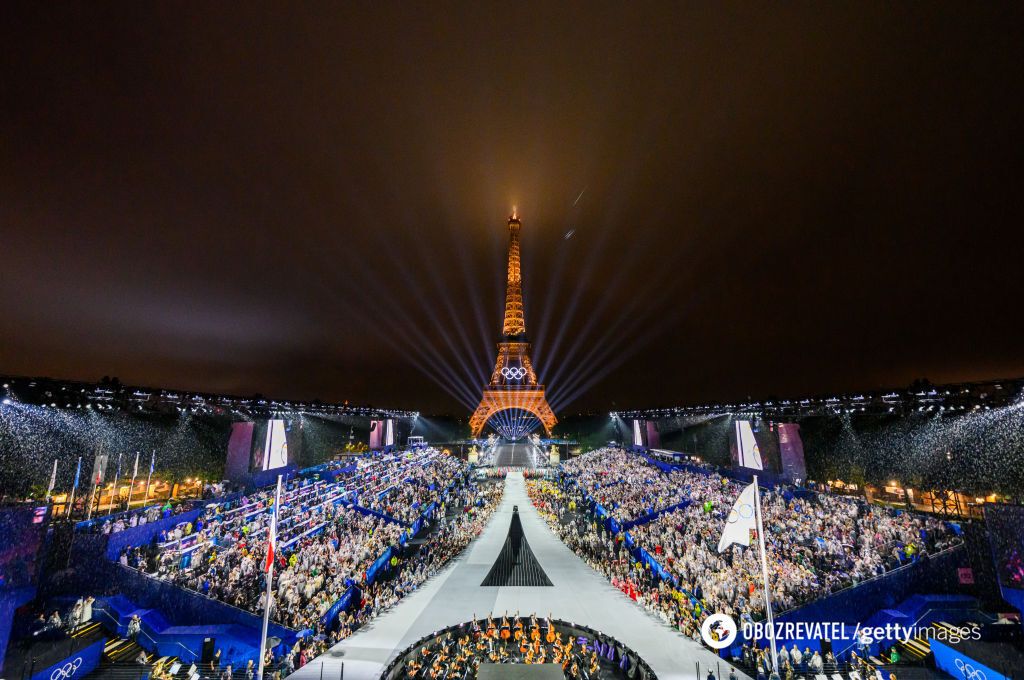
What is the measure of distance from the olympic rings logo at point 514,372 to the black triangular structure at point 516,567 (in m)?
35.8

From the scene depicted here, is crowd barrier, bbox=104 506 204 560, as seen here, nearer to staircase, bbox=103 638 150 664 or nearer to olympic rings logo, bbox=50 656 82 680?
staircase, bbox=103 638 150 664

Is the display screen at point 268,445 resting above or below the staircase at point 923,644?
above

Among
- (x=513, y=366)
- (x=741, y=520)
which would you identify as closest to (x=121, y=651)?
(x=741, y=520)

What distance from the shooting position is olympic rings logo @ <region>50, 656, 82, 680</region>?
8.79 meters

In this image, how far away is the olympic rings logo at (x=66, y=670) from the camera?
8.79 m

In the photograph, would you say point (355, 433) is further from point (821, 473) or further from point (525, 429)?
point (821, 473)

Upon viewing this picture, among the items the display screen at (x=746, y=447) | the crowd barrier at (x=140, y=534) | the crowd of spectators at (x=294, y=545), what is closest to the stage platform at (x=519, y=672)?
the crowd of spectators at (x=294, y=545)

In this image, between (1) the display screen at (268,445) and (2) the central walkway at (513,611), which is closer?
(2) the central walkway at (513,611)

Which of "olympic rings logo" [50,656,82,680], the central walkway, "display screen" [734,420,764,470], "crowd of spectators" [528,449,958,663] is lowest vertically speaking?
the central walkway

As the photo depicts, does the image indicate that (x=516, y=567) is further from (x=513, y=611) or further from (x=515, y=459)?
(x=515, y=459)

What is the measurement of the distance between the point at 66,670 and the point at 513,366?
47978 millimetres

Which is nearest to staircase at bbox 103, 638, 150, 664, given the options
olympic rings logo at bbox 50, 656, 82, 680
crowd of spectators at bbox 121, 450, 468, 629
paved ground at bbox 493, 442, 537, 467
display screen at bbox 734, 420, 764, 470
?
olympic rings logo at bbox 50, 656, 82, 680

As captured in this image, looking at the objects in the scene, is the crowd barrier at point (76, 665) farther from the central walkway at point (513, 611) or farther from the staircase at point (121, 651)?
the central walkway at point (513, 611)

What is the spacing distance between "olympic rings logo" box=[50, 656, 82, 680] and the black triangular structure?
11.1 metres
